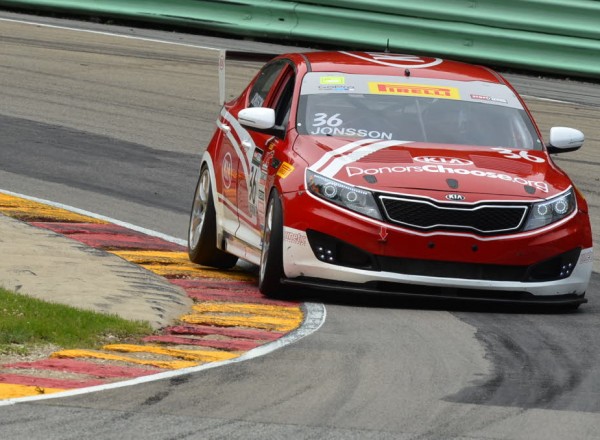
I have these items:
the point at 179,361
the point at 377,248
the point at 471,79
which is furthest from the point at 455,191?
the point at 179,361

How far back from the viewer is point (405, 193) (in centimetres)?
911

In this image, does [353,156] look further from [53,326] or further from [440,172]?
[53,326]

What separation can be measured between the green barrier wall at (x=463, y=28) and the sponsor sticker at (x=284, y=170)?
12.0m

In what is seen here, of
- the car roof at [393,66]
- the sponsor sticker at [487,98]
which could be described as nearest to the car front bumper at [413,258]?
the sponsor sticker at [487,98]

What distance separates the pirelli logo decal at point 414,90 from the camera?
33.8ft

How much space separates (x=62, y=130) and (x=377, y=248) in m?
8.26

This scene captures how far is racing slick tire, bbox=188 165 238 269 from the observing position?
1087cm

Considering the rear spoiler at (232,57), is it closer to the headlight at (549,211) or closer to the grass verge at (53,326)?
the headlight at (549,211)

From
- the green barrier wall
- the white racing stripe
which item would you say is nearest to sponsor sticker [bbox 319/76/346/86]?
the white racing stripe

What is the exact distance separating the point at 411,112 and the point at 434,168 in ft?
3.17

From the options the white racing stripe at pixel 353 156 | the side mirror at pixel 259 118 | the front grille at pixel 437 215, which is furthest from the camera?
the side mirror at pixel 259 118

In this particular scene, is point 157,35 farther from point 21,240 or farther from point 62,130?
point 21,240

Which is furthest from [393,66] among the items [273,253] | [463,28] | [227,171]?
[463,28]

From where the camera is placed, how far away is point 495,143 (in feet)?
33.3
